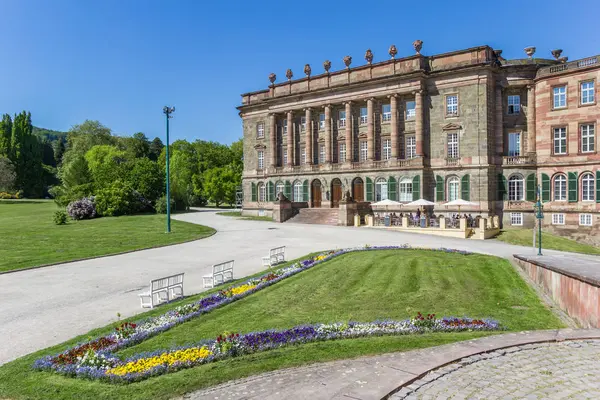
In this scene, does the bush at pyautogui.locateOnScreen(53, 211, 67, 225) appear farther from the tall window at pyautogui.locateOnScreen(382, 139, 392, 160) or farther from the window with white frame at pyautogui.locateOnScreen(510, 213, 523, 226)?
the window with white frame at pyautogui.locateOnScreen(510, 213, 523, 226)

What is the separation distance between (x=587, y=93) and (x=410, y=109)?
52.0 ft

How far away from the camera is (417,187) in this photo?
43.8m

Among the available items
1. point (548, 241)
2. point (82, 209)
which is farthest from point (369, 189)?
point (82, 209)

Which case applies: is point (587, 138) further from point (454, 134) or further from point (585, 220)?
point (454, 134)

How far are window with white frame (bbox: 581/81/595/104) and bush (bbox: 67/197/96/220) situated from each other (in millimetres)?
54937

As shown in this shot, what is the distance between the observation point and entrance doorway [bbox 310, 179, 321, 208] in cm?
5209

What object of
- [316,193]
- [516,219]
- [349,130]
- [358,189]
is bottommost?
[516,219]

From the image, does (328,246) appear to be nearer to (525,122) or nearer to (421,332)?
(421,332)

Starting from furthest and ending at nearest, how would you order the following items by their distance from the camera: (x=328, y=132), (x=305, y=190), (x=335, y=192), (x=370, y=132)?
(x=305, y=190), (x=328, y=132), (x=335, y=192), (x=370, y=132)

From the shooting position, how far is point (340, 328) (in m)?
10.1

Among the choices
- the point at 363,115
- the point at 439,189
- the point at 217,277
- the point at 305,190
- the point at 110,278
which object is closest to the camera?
the point at 217,277

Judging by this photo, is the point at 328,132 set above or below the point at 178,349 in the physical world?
above

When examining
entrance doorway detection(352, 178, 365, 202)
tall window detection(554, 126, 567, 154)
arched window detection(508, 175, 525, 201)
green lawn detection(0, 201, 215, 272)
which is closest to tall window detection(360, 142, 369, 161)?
entrance doorway detection(352, 178, 365, 202)

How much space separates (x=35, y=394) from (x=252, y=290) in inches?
316
